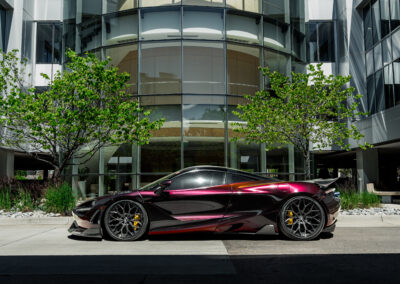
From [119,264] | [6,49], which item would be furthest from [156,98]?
[119,264]

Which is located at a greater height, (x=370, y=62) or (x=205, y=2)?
(x=205, y=2)

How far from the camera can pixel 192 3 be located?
688 inches

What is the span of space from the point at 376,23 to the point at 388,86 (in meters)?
3.85

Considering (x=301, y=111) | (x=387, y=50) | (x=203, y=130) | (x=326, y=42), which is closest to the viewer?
(x=301, y=111)

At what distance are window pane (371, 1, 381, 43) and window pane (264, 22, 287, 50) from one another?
528cm

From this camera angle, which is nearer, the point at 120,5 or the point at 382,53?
the point at 120,5

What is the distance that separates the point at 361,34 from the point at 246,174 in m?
18.9

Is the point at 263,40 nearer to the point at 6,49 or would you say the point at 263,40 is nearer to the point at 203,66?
the point at 203,66

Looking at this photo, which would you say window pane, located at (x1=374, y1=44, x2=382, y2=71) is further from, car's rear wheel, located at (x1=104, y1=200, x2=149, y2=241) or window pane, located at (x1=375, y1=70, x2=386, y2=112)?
car's rear wheel, located at (x1=104, y1=200, x2=149, y2=241)

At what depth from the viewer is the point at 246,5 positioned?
18.1 meters

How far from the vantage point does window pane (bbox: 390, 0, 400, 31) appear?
18.5 meters

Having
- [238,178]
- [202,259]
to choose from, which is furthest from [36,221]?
[202,259]

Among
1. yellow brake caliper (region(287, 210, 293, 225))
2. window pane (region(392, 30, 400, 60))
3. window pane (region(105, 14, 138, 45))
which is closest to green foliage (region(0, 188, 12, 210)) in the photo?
yellow brake caliper (region(287, 210, 293, 225))

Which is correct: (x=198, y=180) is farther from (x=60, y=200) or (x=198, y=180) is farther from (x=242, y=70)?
(x=242, y=70)
